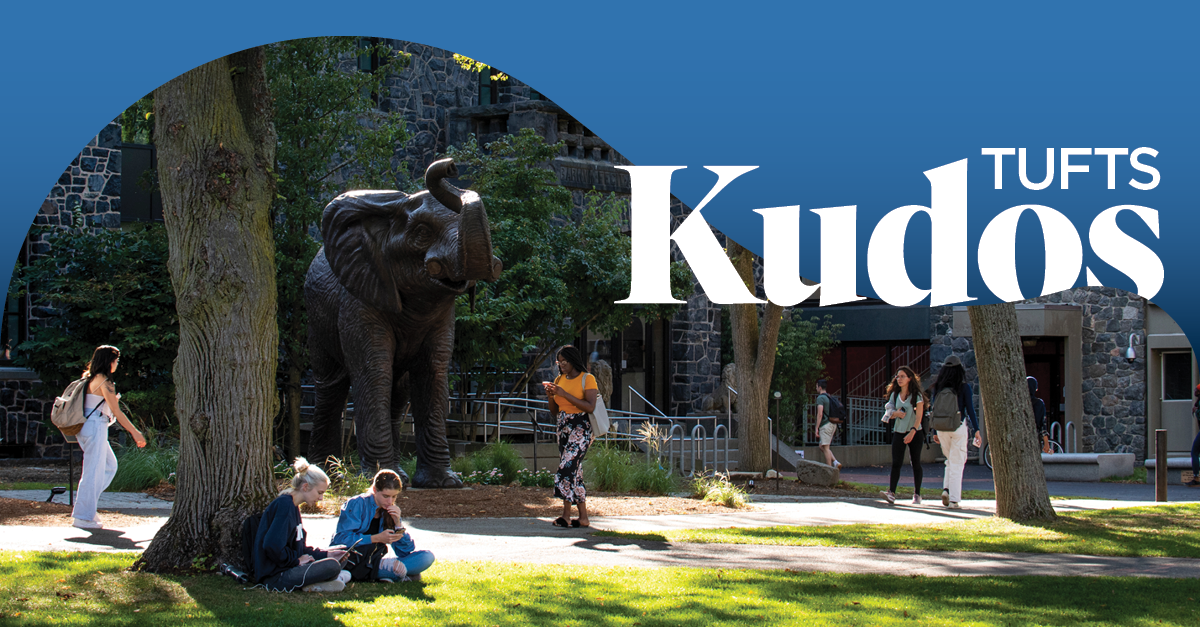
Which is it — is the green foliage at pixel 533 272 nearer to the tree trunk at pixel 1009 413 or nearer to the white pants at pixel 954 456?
the white pants at pixel 954 456

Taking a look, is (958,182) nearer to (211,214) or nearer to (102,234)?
(211,214)

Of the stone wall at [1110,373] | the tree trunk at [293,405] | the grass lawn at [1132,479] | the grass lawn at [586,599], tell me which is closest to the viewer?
the grass lawn at [586,599]

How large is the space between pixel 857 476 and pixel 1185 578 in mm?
13482

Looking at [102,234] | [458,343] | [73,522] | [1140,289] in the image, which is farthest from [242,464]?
[102,234]

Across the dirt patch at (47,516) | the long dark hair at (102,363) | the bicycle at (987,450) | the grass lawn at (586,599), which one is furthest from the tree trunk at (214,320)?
the bicycle at (987,450)

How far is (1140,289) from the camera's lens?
29.4ft

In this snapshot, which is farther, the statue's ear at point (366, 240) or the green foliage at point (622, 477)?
the green foliage at point (622, 477)

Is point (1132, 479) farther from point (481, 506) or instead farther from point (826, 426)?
point (481, 506)

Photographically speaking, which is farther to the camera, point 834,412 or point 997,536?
point 834,412

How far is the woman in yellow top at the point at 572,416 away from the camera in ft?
29.7

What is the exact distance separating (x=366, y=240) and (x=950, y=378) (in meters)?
6.19

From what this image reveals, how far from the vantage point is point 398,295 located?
10906mm

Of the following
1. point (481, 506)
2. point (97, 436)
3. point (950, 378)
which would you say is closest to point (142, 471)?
point (97, 436)

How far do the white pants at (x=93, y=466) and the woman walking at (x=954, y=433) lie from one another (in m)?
8.08
